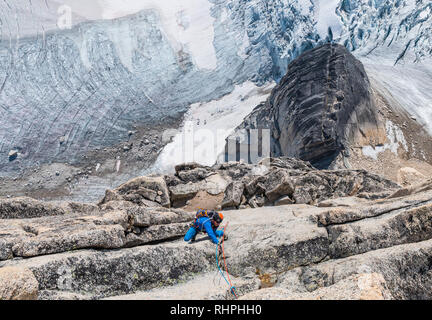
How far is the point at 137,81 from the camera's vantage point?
5544 cm

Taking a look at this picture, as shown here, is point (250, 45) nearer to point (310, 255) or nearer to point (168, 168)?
point (168, 168)

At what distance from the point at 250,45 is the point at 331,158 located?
31638 mm

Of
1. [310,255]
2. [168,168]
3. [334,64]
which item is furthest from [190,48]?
[310,255]

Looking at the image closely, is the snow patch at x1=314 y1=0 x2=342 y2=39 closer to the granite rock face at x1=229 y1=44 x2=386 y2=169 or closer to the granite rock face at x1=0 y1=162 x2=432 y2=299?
the granite rock face at x1=229 y1=44 x2=386 y2=169

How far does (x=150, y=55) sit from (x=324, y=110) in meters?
33.4

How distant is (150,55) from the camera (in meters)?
57.1

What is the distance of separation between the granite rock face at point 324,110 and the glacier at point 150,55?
33.7ft

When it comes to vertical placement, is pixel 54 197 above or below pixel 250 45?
below

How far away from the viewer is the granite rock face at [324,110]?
31000 millimetres

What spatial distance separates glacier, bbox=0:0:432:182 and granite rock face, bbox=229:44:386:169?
10.3 meters

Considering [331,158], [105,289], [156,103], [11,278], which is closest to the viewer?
[11,278]

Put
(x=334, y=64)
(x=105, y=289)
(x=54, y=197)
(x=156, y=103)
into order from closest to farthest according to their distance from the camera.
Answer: (x=105, y=289), (x=334, y=64), (x=54, y=197), (x=156, y=103)

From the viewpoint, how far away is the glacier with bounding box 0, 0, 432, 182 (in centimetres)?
4634

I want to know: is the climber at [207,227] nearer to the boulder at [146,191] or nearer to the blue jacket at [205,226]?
the blue jacket at [205,226]
